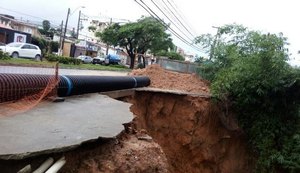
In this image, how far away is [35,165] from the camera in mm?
3660

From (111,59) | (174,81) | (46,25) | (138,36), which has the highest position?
(46,25)

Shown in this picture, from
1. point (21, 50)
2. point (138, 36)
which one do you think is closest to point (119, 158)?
point (21, 50)

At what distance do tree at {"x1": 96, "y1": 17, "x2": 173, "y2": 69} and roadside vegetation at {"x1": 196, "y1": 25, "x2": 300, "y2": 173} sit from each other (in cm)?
2957

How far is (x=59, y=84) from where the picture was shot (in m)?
7.19

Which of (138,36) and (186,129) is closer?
(186,129)

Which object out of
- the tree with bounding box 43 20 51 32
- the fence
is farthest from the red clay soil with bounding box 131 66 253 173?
the tree with bounding box 43 20 51 32

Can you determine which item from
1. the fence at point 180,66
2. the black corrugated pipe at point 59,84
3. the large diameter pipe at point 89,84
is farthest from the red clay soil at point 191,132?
the fence at point 180,66

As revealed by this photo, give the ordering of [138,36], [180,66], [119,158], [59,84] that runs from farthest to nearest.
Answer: [138,36], [180,66], [59,84], [119,158]

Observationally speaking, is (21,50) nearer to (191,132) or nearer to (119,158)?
(191,132)

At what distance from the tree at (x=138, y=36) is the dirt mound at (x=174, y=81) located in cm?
2669

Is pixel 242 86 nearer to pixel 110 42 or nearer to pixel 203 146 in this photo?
pixel 203 146

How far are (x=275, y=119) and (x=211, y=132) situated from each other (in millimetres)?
2252

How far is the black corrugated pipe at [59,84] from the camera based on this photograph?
6.00 m

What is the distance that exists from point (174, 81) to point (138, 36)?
95.5 feet
